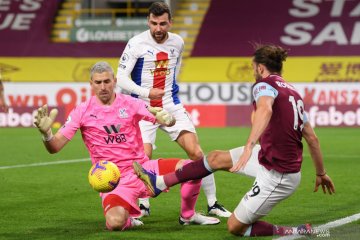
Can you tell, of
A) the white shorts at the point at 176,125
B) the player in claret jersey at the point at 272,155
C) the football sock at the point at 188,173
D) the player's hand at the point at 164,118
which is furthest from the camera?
the white shorts at the point at 176,125

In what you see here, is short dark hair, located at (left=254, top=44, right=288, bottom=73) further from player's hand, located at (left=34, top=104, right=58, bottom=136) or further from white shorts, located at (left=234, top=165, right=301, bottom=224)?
player's hand, located at (left=34, top=104, right=58, bottom=136)

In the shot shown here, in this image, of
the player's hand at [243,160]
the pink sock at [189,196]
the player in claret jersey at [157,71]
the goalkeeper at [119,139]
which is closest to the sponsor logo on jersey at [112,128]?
the goalkeeper at [119,139]

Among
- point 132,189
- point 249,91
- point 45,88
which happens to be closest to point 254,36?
point 249,91

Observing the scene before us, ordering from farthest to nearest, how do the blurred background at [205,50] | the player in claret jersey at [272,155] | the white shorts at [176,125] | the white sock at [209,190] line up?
the blurred background at [205,50] < the white shorts at [176,125] < the white sock at [209,190] < the player in claret jersey at [272,155]

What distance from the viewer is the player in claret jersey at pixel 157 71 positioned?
9.10 metres

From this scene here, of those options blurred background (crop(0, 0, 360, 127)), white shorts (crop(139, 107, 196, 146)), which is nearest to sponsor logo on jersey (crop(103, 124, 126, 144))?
white shorts (crop(139, 107, 196, 146))

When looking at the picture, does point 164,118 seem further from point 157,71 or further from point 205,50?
point 205,50

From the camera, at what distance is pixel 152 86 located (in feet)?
31.1

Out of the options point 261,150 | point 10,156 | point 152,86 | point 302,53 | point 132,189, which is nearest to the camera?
point 261,150

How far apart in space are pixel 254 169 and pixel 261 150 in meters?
0.38

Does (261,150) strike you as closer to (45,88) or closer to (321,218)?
(321,218)

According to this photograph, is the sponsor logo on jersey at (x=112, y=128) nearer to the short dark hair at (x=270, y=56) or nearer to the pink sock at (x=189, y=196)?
the pink sock at (x=189, y=196)

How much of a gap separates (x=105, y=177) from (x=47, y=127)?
0.66 meters

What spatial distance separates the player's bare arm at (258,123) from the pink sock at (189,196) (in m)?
1.56
